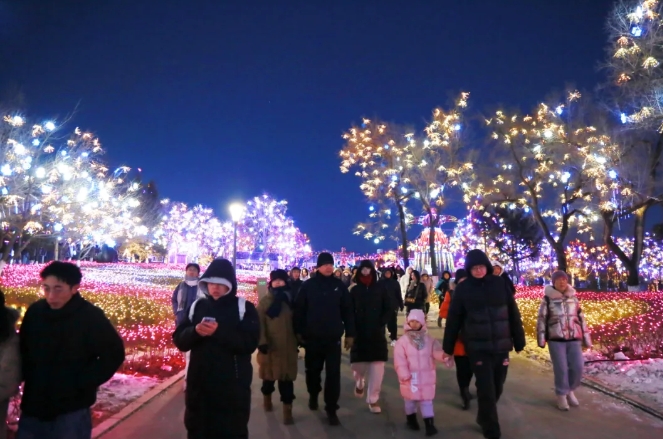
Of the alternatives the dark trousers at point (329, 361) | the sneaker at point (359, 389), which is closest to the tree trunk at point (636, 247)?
the sneaker at point (359, 389)

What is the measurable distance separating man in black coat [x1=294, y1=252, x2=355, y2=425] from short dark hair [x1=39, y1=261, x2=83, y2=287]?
3.20 m

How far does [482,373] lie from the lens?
527 centimetres

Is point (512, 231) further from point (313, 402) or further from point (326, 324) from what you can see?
point (326, 324)

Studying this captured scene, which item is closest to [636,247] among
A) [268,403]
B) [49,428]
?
[268,403]

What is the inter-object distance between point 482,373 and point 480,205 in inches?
857

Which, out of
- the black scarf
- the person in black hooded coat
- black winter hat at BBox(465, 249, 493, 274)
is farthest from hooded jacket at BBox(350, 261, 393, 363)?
black winter hat at BBox(465, 249, 493, 274)

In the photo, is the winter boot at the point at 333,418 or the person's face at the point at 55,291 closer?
the person's face at the point at 55,291

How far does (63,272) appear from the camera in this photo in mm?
3322

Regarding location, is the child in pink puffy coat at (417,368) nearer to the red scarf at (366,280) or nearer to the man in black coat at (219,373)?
the red scarf at (366,280)

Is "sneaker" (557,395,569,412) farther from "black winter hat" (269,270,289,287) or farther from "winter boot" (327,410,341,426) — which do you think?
"black winter hat" (269,270,289,287)

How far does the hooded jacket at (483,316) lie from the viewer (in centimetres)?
528

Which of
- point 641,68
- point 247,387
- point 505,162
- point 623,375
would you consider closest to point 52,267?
point 247,387

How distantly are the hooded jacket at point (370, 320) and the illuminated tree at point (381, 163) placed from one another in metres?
23.2

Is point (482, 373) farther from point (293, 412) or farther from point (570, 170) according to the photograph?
point (570, 170)
